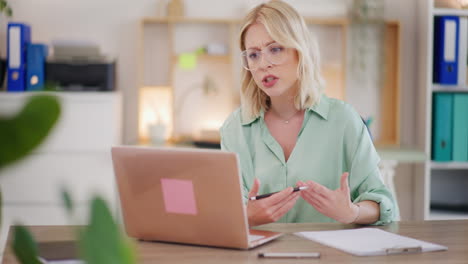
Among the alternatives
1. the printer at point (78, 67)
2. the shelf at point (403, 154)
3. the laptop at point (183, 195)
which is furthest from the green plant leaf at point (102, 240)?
the printer at point (78, 67)

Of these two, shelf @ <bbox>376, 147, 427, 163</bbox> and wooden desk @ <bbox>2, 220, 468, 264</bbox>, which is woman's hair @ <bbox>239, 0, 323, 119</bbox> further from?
shelf @ <bbox>376, 147, 427, 163</bbox>

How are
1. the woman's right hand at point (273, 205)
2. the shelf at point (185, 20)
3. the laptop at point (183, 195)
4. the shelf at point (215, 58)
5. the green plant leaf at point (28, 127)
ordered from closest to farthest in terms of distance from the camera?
the green plant leaf at point (28, 127)
the laptop at point (183, 195)
the woman's right hand at point (273, 205)
the shelf at point (185, 20)
the shelf at point (215, 58)

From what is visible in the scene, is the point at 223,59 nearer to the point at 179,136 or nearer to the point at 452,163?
the point at 179,136

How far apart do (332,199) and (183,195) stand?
0.41 m

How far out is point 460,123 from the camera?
3490 mm

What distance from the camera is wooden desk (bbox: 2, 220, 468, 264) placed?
1198 mm

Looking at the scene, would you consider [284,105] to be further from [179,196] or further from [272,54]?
[179,196]

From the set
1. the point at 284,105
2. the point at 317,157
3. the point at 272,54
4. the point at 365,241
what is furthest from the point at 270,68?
the point at 365,241

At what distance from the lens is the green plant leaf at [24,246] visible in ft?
1.01

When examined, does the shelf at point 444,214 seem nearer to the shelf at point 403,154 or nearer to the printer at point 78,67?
the shelf at point 403,154

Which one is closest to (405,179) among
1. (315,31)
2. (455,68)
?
(455,68)

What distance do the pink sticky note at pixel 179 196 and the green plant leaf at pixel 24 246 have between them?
0.91 m

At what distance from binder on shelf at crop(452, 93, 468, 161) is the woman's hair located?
1.82m

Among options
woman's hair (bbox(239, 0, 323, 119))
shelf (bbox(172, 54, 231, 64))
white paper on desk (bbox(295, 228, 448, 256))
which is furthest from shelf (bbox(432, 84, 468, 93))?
white paper on desk (bbox(295, 228, 448, 256))
